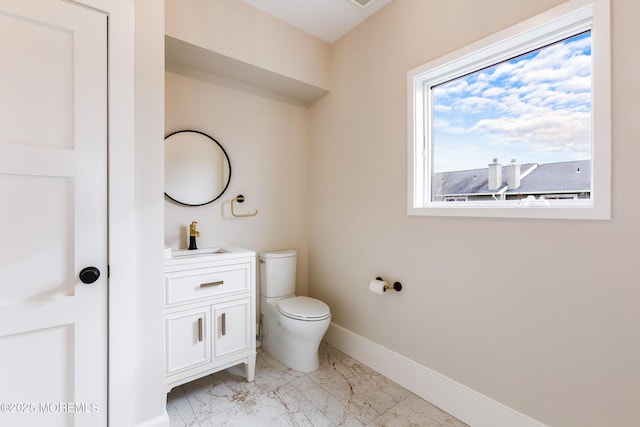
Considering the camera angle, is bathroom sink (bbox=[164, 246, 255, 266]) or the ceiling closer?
bathroom sink (bbox=[164, 246, 255, 266])

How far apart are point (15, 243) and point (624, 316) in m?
2.39

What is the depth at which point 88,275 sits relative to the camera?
3.93 feet

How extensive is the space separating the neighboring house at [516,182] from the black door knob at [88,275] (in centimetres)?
188

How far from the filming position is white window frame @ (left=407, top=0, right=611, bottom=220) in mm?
1162

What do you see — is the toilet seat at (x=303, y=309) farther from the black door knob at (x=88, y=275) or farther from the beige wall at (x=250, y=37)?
the beige wall at (x=250, y=37)

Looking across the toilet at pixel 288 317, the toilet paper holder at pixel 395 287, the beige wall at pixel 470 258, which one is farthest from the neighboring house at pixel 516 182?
the toilet at pixel 288 317

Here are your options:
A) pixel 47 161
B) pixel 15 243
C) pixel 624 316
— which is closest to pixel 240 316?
pixel 15 243

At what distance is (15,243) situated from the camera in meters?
1.10

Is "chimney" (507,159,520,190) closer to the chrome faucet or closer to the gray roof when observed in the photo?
the gray roof

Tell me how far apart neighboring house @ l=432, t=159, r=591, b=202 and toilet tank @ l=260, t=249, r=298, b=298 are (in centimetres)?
126

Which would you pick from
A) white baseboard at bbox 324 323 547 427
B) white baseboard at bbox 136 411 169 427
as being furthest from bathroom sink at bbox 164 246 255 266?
white baseboard at bbox 324 323 547 427

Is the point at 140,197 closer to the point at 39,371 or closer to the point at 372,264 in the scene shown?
the point at 39,371

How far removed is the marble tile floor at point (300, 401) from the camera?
157cm

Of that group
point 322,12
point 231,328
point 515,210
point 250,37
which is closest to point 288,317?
point 231,328
